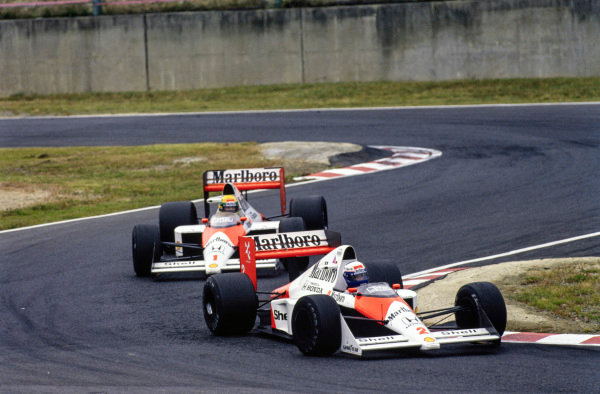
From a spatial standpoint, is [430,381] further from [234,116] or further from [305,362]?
[234,116]

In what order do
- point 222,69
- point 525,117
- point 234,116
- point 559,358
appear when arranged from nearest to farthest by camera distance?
point 559,358 → point 525,117 → point 234,116 → point 222,69

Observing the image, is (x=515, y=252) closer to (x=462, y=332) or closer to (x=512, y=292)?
(x=512, y=292)

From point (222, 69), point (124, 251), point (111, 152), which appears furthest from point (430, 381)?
point (222, 69)

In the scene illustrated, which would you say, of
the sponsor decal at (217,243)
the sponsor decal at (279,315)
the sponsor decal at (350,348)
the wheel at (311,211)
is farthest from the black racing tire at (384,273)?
the wheel at (311,211)

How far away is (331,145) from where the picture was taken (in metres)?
23.7

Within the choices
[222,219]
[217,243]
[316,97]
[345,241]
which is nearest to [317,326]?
[217,243]

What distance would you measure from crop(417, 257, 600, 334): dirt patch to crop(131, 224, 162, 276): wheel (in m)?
3.88

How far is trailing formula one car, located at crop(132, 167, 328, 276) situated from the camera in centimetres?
1270

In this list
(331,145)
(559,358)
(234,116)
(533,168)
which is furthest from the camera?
(234,116)

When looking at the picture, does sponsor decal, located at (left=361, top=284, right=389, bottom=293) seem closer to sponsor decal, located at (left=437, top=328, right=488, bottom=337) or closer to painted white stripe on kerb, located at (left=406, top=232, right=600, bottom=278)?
sponsor decal, located at (left=437, top=328, right=488, bottom=337)

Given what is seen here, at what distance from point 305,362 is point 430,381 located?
1315 mm

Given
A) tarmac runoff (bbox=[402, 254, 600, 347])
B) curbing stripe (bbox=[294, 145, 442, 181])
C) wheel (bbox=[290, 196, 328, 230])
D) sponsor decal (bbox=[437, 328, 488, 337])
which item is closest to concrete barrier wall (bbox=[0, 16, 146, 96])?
curbing stripe (bbox=[294, 145, 442, 181])

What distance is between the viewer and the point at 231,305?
31.2 ft

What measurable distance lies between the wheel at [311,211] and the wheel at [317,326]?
588 cm
